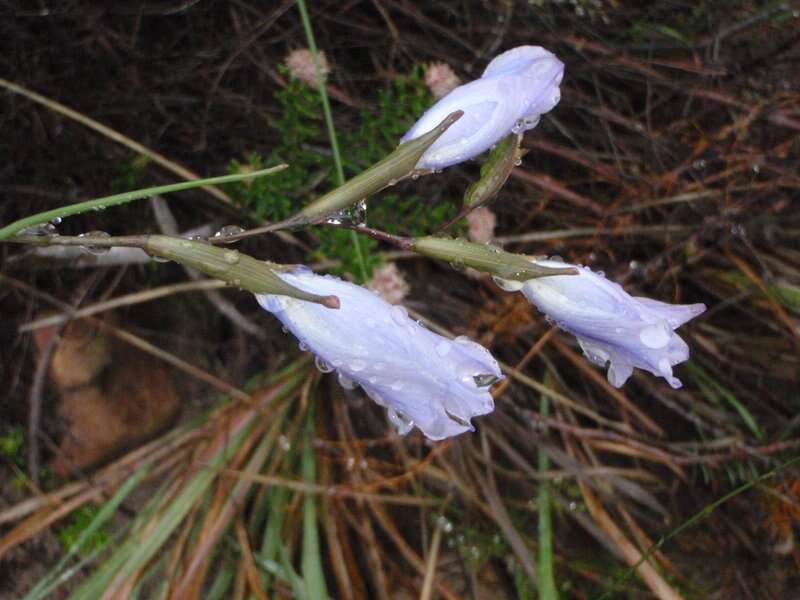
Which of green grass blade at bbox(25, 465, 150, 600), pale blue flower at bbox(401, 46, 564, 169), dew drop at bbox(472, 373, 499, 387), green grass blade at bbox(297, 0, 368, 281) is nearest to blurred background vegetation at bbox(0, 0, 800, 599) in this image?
green grass blade at bbox(25, 465, 150, 600)

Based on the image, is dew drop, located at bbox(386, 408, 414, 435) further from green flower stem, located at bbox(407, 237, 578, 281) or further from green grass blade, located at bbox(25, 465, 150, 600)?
green grass blade, located at bbox(25, 465, 150, 600)

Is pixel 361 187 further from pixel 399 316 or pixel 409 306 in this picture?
pixel 409 306

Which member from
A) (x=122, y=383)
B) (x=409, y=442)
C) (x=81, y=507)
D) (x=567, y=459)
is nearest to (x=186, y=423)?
(x=122, y=383)

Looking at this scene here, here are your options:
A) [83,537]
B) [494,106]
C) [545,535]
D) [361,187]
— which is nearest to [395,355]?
[361,187]

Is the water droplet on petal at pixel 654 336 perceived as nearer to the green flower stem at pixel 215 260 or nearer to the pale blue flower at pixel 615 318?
the pale blue flower at pixel 615 318

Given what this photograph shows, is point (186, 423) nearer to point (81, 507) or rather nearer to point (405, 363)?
point (81, 507)

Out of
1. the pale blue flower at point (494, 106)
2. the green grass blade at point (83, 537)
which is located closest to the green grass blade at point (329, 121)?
the pale blue flower at point (494, 106)
